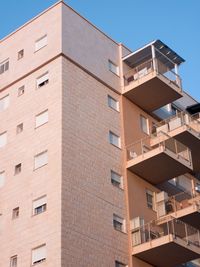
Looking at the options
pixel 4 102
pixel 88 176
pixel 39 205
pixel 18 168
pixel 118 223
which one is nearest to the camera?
pixel 39 205

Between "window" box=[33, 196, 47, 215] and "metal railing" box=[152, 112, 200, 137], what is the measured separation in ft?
31.3

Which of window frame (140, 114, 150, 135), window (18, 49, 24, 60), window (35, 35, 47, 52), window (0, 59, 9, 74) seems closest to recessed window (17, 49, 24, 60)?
window (18, 49, 24, 60)

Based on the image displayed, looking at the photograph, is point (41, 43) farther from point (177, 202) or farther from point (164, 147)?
point (177, 202)

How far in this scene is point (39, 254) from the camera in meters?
30.8

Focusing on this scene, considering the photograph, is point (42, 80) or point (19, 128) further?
point (42, 80)

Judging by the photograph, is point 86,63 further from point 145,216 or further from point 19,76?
point 145,216

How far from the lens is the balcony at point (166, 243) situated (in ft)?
107

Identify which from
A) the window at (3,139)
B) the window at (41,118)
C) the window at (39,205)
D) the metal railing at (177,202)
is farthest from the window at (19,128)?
the metal railing at (177,202)

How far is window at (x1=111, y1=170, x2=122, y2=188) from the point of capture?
35688 mm

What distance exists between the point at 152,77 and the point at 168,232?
1017 cm

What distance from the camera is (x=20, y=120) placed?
122 feet

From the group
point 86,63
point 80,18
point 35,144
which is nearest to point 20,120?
point 35,144

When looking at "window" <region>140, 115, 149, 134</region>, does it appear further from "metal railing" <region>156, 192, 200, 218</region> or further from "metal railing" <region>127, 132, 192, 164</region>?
"metal railing" <region>156, 192, 200, 218</region>

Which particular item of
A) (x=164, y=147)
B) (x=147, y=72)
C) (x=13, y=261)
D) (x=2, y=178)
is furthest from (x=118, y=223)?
(x=147, y=72)
